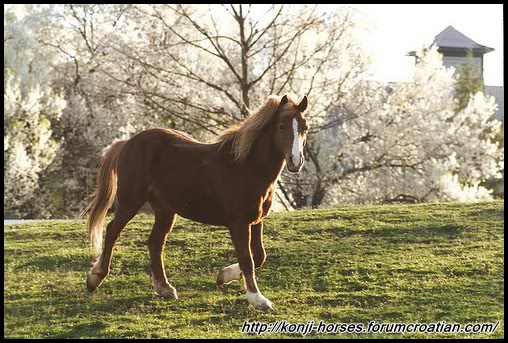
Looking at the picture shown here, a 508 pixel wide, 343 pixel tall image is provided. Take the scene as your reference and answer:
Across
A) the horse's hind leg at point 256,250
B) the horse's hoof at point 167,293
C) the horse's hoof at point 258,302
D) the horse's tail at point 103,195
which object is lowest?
the horse's hoof at point 167,293

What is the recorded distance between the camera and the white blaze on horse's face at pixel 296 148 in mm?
6094

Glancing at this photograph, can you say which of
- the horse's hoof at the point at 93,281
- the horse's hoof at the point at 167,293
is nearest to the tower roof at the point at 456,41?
the horse's hoof at the point at 167,293

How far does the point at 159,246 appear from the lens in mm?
7254

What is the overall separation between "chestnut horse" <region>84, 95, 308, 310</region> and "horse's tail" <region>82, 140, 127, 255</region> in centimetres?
1

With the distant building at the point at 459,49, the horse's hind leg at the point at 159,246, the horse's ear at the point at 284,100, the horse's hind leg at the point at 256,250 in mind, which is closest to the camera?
the horse's ear at the point at 284,100

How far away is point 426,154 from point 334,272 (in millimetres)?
15531

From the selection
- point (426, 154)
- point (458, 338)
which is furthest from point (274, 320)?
point (426, 154)

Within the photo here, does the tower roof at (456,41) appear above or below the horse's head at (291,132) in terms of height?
above

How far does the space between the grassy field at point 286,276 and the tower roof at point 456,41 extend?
2609cm

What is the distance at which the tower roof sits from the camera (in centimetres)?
3666

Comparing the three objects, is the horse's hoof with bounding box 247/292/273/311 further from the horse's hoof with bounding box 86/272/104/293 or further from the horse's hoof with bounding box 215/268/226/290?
the horse's hoof with bounding box 86/272/104/293

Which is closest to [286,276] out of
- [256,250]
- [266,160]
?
[256,250]

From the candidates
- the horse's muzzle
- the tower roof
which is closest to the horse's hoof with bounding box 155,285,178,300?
the horse's muzzle

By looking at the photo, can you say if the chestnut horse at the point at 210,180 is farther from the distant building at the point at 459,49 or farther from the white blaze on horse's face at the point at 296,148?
the distant building at the point at 459,49
